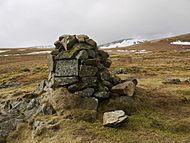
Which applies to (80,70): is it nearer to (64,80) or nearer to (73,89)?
(64,80)

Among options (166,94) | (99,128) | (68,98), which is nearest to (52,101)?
(68,98)

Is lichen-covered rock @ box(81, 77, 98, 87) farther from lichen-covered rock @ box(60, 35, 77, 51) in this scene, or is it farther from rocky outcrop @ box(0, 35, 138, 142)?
lichen-covered rock @ box(60, 35, 77, 51)

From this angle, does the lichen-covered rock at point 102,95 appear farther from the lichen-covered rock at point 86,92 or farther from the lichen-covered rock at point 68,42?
the lichen-covered rock at point 68,42

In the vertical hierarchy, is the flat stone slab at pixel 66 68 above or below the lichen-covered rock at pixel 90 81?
above

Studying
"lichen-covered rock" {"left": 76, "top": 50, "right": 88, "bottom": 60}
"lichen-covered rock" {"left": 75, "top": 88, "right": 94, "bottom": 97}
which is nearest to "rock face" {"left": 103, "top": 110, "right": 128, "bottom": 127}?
"lichen-covered rock" {"left": 75, "top": 88, "right": 94, "bottom": 97}

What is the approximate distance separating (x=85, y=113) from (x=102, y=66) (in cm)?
435

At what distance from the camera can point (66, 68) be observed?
2164 cm

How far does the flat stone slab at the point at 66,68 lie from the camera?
70.2 feet

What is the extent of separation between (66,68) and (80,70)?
3.29 ft

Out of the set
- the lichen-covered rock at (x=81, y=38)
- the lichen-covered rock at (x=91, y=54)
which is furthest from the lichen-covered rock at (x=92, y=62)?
the lichen-covered rock at (x=81, y=38)

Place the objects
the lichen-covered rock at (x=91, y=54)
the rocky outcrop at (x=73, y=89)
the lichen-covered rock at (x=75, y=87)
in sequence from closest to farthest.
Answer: the rocky outcrop at (x=73, y=89) < the lichen-covered rock at (x=75, y=87) < the lichen-covered rock at (x=91, y=54)

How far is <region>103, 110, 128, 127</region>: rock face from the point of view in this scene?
18609 millimetres

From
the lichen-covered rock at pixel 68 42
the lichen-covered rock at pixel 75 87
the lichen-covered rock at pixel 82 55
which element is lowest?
the lichen-covered rock at pixel 75 87

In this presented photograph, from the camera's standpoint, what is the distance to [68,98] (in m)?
20.5
